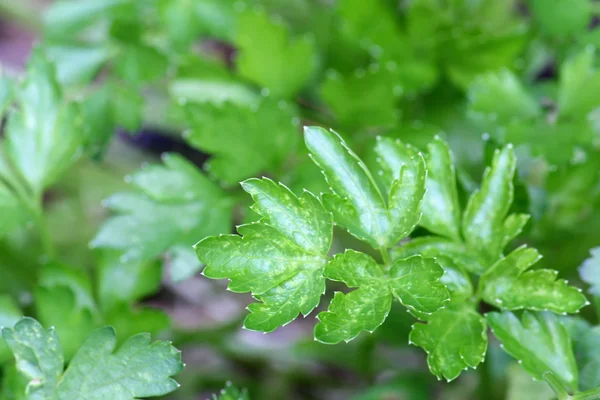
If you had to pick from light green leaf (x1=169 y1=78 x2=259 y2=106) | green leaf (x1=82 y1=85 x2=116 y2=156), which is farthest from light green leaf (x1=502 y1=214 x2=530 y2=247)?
green leaf (x1=82 y1=85 x2=116 y2=156)

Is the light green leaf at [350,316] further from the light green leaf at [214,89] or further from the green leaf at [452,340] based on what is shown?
the light green leaf at [214,89]

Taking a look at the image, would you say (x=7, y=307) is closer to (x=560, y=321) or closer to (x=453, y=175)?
(x=453, y=175)

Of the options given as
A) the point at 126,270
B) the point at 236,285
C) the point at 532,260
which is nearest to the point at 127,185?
the point at 126,270

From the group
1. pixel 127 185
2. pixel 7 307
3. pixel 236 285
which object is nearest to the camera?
pixel 236 285

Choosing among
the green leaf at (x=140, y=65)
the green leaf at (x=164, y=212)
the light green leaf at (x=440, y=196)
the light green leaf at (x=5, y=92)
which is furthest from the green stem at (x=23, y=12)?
the light green leaf at (x=440, y=196)

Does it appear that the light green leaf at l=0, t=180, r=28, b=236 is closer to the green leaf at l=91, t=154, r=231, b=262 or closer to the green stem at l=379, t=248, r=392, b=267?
the green leaf at l=91, t=154, r=231, b=262
